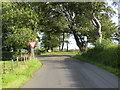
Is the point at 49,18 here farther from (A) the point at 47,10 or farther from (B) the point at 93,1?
(B) the point at 93,1

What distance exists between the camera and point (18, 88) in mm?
7184

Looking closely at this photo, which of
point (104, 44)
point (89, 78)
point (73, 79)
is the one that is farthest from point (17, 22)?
point (89, 78)

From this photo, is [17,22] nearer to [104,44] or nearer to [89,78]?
[104,44]

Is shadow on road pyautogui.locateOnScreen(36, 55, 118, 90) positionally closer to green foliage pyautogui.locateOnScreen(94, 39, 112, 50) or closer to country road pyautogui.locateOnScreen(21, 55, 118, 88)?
country road pyautogui.locateOnScreen(21, 55, 118, 88)

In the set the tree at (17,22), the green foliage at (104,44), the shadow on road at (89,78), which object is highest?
the tree at (17,22)

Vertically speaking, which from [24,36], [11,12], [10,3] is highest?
[10,3]

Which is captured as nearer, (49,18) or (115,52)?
(115,52)

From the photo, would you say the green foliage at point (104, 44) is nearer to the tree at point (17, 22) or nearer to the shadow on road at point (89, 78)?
the shadow on road at point (89, 78)

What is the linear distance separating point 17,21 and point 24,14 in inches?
43.8

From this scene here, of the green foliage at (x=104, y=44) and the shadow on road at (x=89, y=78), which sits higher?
the green foliage at (x=104, y=44)

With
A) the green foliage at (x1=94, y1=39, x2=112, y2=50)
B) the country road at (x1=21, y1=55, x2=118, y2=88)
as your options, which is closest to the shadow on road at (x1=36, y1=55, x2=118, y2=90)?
the country road at (x1=21, y1=55, x2=118, y2=88)

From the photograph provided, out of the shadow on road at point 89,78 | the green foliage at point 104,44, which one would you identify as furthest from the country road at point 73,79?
the green foliage at point 104,44

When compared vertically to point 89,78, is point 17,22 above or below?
above

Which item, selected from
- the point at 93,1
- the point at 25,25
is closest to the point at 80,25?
the point at 93,1
